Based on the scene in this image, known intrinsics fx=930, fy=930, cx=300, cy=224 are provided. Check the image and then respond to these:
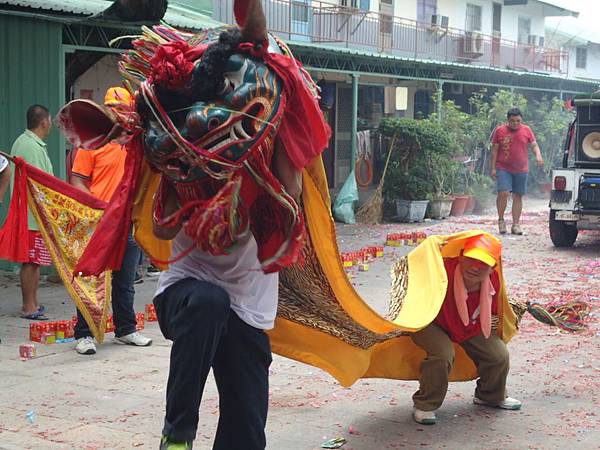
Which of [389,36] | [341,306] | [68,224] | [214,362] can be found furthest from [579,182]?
[389,36]

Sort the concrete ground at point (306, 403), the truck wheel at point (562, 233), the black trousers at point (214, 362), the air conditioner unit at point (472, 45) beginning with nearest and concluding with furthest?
the black trousers at point (214, 362)
the concrete ground at point (306, 403)
the truck wheel at point (562, 233)
the air conditioner unit at point (472, 45)

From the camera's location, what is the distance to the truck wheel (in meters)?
13.9

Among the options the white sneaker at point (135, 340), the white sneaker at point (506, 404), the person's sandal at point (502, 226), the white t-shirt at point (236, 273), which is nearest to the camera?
the white t-shirt at point (236, 273)

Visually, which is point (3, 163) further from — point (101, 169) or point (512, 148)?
point (512, 148)

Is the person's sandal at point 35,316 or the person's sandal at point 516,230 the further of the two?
the person's sandal at point 516,230

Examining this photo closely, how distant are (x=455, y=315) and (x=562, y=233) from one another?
29.5ft

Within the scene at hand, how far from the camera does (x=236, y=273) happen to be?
141 inches

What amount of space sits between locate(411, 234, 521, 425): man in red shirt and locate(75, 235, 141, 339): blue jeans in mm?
2580

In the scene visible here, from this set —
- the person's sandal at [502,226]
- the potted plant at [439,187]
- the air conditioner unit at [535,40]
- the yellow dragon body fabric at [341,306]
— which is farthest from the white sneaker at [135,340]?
the air conditioner unit at [535,40]

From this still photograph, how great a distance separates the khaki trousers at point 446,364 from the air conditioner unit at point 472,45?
79.0 feet

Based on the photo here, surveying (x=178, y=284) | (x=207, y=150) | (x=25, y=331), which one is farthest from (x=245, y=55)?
(x=25, y=331)

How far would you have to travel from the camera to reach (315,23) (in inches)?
846

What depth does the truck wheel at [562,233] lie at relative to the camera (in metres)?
13.9

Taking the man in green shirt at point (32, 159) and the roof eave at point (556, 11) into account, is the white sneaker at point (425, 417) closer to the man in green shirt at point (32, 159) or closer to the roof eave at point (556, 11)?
the man in green shirt at point (32, 159)
